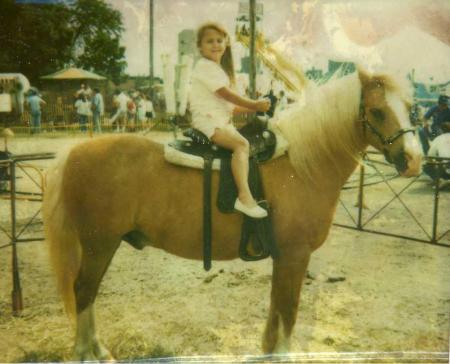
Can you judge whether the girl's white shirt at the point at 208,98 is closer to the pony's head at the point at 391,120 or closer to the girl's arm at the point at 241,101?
the girl's arm at the point at 241,101

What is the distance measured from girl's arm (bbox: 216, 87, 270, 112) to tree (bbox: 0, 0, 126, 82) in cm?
76

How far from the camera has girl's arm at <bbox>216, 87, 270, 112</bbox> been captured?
241cm

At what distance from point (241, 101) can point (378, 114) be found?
0.80 m

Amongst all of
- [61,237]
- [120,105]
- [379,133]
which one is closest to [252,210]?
[379,133]

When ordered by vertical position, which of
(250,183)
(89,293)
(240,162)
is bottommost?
(89,293)

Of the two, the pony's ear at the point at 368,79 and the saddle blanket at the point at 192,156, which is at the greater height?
the pony's ear at the point at 368,79

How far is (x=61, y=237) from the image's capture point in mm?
2607

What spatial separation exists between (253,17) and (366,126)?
3.52ft

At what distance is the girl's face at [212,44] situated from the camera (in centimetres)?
245

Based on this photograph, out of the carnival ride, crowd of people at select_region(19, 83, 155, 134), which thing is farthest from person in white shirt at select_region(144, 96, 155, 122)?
the carnival ride

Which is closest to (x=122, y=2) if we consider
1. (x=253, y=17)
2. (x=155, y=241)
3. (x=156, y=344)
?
(x=253, y=17)

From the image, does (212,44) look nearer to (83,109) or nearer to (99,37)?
(99,37)

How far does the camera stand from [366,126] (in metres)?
2.38

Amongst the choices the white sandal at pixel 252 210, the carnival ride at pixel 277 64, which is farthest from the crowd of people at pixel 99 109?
the white sandal at pixel 252 210
